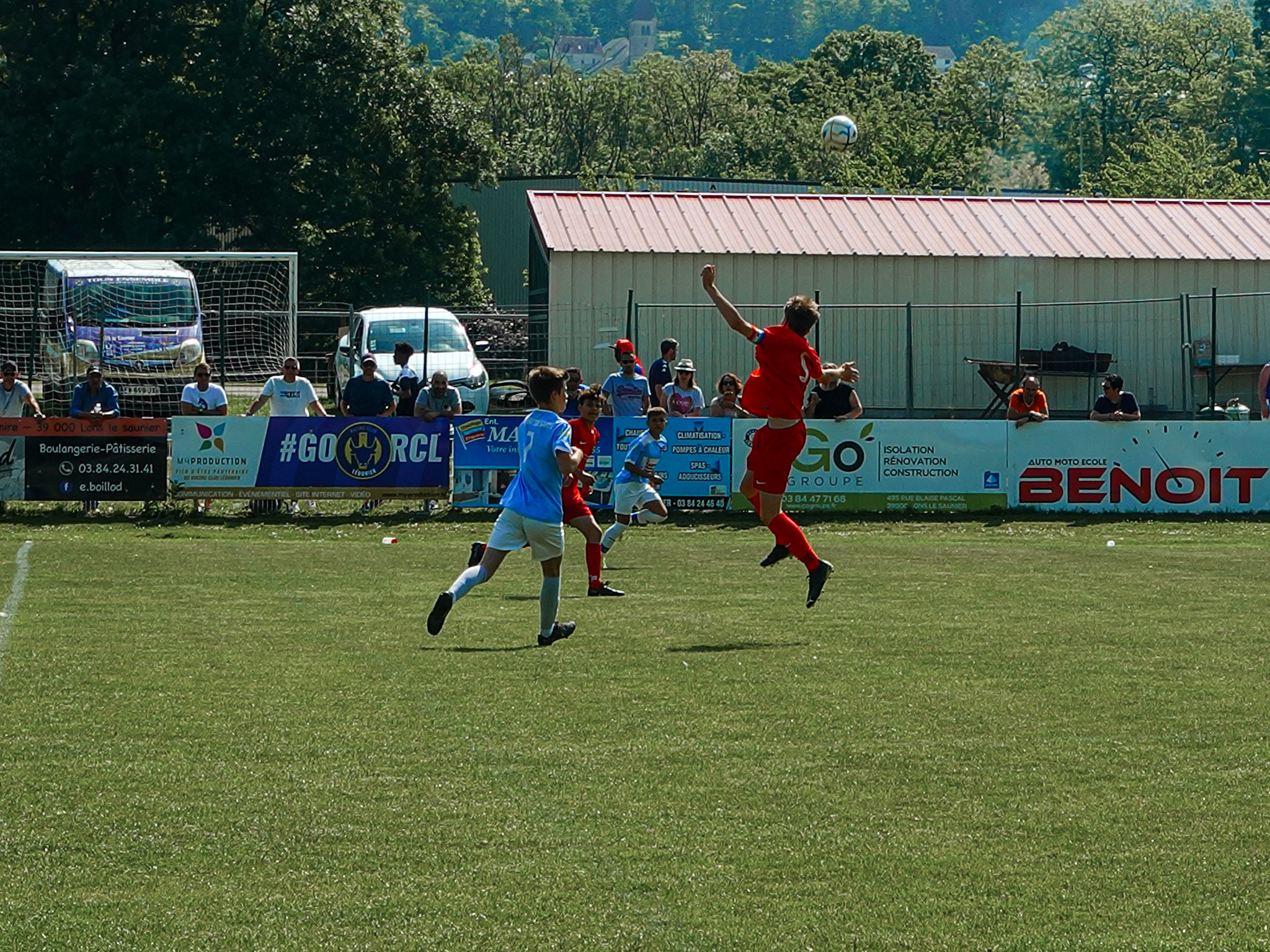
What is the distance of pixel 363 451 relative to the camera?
21.5m

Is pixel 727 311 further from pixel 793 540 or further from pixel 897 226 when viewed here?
pixel 897 226

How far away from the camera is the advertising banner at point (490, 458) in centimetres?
2150

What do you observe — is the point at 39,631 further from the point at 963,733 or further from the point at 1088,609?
the point at 1088,609

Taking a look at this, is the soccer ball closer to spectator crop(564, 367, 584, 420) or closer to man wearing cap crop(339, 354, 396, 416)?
spectator crop(564, 367, 584, 420)

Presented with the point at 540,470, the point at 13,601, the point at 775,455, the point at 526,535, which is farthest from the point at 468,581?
the point at 13,601

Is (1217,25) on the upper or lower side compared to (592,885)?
upper

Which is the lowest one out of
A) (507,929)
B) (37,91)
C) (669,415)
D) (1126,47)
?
(507,929)

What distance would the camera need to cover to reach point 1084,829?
6723 millimetres

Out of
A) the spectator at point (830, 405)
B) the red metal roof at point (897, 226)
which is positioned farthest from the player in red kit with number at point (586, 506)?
the red metal roof at point (897, 226)

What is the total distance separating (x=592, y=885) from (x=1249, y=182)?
207ft

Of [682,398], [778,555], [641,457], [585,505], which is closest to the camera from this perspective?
[778,555]

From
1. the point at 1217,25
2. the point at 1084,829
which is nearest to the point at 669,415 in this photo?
the point at 1084,829

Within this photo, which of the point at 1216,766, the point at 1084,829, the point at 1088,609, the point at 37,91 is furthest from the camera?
the point at 37,91

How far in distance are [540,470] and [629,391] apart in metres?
11.2
